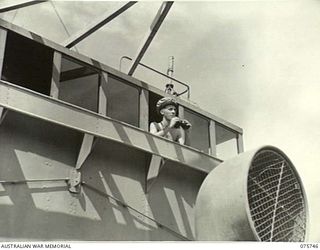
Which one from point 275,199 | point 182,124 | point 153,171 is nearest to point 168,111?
point 182,124

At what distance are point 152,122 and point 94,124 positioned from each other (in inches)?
44.1

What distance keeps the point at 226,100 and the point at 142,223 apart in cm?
164

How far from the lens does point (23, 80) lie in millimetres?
5316

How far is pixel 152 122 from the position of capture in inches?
229

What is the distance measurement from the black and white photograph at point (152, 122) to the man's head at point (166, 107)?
2 centimetres

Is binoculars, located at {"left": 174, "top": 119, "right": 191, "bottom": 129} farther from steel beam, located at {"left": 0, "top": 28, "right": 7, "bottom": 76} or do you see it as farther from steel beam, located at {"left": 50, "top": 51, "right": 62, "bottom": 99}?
steel beam, located at {"left": 0, "top": 28, "right": 7, "bottom": 76}

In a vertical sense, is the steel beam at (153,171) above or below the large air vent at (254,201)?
above

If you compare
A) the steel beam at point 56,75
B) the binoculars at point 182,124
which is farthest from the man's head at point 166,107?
the steel beam at point 56,75

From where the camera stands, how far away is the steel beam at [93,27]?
207 inches

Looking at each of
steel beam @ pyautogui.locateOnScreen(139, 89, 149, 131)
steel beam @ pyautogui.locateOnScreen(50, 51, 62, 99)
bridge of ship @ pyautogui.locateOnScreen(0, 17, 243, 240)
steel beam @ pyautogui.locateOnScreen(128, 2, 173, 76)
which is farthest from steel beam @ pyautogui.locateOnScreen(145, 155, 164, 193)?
steel beam @ pyautogui.locateOnScreen(50, 51, 62, 99)

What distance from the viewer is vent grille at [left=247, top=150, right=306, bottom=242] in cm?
385

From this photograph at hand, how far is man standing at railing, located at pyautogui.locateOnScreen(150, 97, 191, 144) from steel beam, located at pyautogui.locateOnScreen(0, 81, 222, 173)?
0.12 metres

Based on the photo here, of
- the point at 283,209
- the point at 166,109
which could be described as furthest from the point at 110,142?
the point at 283,209

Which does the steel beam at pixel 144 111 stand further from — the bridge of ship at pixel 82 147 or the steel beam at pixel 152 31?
the steel beam at pixel 152 31
